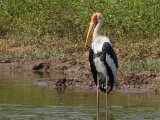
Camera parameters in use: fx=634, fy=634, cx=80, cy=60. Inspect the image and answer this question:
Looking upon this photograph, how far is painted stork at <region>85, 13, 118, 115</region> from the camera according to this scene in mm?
10066

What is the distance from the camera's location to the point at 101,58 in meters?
10.1

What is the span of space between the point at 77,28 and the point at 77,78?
5.76m

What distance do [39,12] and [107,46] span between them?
11741 mm

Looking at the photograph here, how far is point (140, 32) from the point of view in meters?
18.8

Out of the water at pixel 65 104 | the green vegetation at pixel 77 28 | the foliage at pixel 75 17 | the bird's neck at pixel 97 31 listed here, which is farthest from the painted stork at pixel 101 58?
the foliage at pixel 75 17

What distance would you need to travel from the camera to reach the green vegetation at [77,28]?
1762cm

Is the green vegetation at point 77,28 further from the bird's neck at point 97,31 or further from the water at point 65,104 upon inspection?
the bird's neck at point 97,31

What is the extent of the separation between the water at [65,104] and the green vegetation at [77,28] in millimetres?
2959

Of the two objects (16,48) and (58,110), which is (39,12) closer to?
(16,48)

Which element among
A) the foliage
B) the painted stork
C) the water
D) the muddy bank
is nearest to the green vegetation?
the foliage

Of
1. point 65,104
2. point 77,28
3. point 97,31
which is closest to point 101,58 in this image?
point 97,31

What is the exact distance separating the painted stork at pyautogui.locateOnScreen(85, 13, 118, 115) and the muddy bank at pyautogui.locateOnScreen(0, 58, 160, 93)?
8.94 feet

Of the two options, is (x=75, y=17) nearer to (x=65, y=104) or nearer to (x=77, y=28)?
(x=77, y=28)

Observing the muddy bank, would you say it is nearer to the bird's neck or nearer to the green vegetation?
the green vegetation
